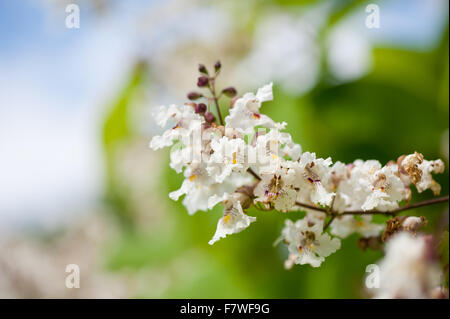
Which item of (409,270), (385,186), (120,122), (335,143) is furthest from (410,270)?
(120,122)

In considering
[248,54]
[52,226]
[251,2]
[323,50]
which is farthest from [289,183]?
Answer: [52,226]

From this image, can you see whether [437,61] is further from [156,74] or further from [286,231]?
[156,74]

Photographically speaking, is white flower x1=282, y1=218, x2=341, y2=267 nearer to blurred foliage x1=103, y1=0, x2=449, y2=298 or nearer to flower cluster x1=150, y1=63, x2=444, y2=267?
flower cluster x1=150, y1=63, x2=444, y2=267

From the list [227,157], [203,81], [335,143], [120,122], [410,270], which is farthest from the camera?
[120,122]

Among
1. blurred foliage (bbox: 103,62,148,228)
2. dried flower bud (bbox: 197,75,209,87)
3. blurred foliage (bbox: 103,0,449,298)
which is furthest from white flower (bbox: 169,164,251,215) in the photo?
blurred foliage (bbox: 103,62,148,228)

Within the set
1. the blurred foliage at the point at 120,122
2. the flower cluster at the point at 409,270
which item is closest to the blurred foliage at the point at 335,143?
the blurred foliage at the point at 120,122

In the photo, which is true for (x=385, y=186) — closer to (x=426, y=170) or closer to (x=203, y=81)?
(x=426, y=170)

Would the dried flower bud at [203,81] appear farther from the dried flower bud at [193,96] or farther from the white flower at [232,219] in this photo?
the white flower at [232,219]
